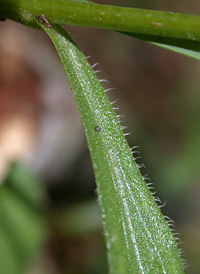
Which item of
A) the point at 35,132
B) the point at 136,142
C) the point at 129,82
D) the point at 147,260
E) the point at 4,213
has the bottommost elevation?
the point at 147,260

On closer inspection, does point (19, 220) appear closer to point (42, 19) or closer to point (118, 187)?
point (118, 187)

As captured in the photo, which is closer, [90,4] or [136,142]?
[90,4]

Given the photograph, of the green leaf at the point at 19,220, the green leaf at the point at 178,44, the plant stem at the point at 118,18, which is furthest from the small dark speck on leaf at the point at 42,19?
the green leaf at the point at 19,220

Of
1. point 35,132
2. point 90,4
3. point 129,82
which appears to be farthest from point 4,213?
point 129,82

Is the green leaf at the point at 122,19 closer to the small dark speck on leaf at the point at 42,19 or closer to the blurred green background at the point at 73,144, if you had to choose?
the small dark speck on leaf at the point at 42,19

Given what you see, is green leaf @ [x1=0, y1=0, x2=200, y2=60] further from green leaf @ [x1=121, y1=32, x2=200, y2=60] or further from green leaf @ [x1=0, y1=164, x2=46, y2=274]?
green leaf @ [x1=0, y1=164, x2=46, y2=274]

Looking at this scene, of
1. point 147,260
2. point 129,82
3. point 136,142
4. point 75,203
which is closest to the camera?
point 147,260

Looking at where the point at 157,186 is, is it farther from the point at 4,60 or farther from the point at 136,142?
the point at 4,60
